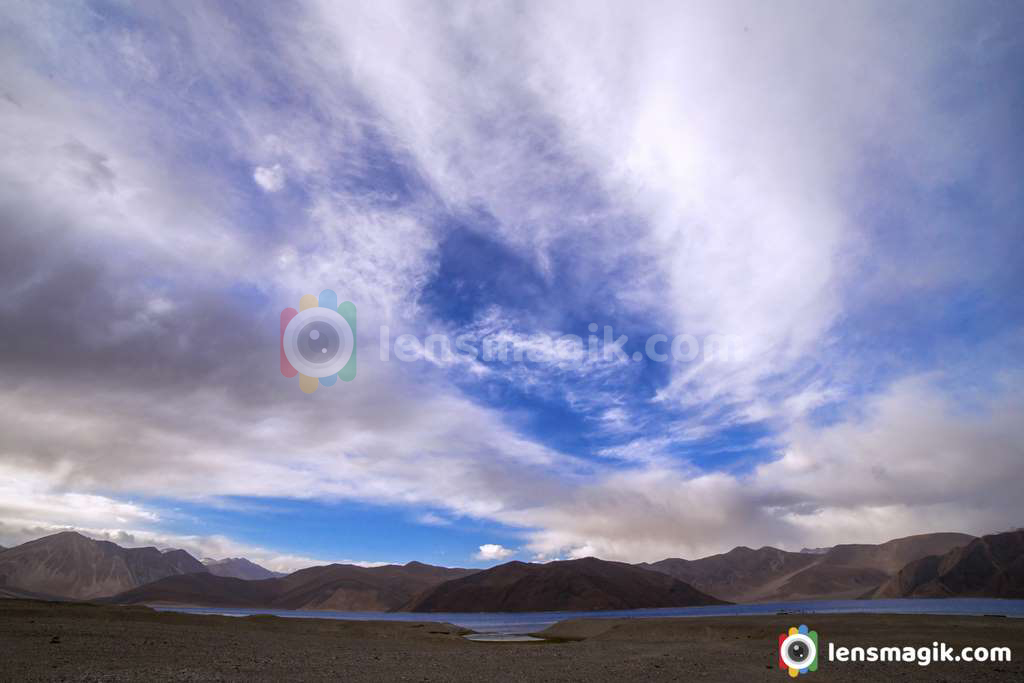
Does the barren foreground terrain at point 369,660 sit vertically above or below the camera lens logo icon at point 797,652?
below

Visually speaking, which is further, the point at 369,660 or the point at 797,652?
the point at 797,652

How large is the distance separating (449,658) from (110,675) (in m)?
16.9

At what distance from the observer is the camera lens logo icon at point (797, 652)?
26.1m

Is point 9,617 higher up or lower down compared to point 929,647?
lower down

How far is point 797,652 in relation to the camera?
1293 inches

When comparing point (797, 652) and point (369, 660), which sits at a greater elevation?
point (797, 652)

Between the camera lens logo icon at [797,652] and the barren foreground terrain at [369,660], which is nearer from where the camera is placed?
the barren foreground terrain at [369,660]

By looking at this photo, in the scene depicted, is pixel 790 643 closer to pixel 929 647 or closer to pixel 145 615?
pixel 929 647

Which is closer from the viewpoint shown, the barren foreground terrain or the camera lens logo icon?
the barren foreground terrain

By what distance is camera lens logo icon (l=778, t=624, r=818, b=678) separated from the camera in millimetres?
26073

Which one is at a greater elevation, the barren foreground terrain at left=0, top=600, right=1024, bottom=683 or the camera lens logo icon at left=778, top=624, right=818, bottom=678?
the camera lens logo icon at left=778, top=624, right=818, bottom=678

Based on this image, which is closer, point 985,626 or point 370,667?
point 370,667

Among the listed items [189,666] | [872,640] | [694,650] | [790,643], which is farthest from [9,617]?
[872,640]

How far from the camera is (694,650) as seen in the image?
114 feet
